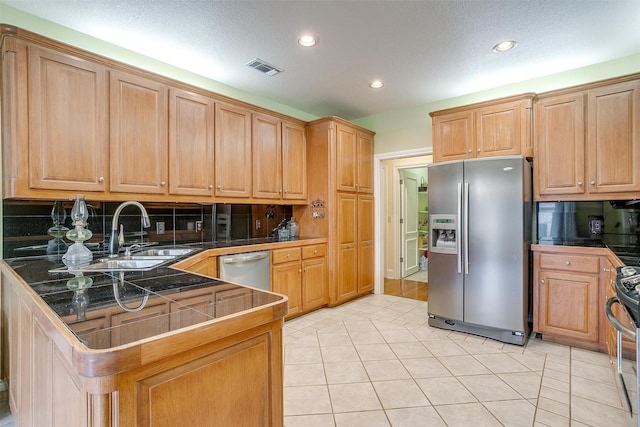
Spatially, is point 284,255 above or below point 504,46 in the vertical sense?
below

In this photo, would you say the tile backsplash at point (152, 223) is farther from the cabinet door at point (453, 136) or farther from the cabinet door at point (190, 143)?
the cabinet door at point (453, 136)

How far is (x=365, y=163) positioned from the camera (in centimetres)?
434

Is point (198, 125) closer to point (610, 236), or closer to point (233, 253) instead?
point (233, 253)

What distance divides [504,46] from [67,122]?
3402 millimetres

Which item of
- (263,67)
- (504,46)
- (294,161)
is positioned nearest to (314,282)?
A: (294,161)

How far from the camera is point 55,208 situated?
231cm

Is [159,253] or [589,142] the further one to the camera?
[589,142]

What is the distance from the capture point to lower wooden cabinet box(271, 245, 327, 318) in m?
3.28

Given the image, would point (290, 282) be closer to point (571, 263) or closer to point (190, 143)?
point (190, 143)

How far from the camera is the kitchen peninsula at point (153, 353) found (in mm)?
720

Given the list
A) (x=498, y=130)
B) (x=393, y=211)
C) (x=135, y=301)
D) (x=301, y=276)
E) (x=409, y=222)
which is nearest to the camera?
(x=135, y=301)

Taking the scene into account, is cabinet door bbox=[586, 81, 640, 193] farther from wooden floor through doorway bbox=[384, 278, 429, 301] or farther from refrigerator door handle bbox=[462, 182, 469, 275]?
wooden floor through doorway bbox=[384, 278, 429, 301]

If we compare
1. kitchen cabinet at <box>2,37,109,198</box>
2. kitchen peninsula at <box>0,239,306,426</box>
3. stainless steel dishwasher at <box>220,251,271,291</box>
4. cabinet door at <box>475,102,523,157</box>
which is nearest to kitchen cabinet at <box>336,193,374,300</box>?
stainless steel dishwasher at <box>220,251,271,291</box>

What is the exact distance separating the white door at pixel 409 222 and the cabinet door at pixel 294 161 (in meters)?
2.25
